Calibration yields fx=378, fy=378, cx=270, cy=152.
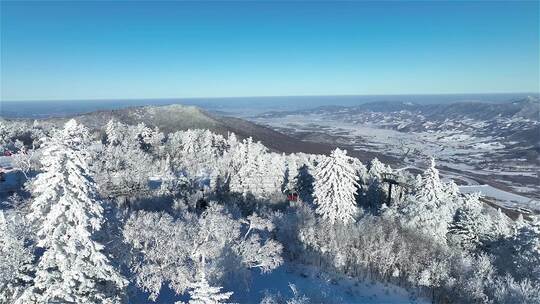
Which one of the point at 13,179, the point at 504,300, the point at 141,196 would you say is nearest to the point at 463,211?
the point at 504,300

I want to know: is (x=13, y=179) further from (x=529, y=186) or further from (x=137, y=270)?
(x=529, y=186)

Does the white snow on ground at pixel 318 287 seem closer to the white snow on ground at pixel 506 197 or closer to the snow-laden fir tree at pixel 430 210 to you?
the snow-laden fir tree at pixel 430 210

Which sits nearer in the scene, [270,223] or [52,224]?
[52,224]

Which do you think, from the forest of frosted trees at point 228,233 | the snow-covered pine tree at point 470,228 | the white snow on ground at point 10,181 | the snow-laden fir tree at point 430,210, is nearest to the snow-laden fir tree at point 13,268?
the forest of frosted trees at point 228,233

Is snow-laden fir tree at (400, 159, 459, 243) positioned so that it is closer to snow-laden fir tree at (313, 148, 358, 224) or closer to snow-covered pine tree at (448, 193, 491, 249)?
snow-covered pine tree at (448, 193, 491, 249)

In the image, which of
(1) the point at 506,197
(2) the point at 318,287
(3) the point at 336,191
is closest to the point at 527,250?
(3) the point at 336,191

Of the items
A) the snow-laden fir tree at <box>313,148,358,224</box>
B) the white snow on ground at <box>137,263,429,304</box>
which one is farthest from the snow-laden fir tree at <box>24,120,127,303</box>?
the snow-laden fir tree at <box>313,148,358,224</box>
